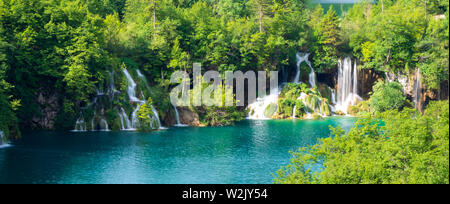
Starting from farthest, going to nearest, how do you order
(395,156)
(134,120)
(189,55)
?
(189,55) → (134,120) → (395,156)

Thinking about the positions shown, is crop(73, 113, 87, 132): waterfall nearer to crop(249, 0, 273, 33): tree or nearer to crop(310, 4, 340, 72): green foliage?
crop(249, 0, 273, 33): tree

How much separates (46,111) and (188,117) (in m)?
14.0

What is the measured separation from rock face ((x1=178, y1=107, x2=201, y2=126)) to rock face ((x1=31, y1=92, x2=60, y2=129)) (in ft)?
41.1

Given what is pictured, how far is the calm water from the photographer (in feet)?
85.0

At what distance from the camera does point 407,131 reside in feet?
59.5

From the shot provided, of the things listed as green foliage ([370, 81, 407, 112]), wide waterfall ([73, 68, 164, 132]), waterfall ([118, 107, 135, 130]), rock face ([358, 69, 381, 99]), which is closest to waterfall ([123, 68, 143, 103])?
wide waterfall ([73, 68, 164, 132])

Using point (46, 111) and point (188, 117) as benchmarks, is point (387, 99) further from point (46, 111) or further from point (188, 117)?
point (46, 111)

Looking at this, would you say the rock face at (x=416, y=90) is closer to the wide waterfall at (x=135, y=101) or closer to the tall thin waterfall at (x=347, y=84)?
the tall thin waterfall at (x=347, y=84)

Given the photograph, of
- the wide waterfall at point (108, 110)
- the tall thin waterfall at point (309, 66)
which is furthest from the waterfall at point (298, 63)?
the wide waterfall at point (108, 110)

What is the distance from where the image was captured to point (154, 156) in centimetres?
3136

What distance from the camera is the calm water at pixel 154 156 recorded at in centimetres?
2591

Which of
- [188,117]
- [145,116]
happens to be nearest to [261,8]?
[188,117]

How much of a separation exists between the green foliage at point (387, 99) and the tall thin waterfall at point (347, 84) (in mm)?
5654
